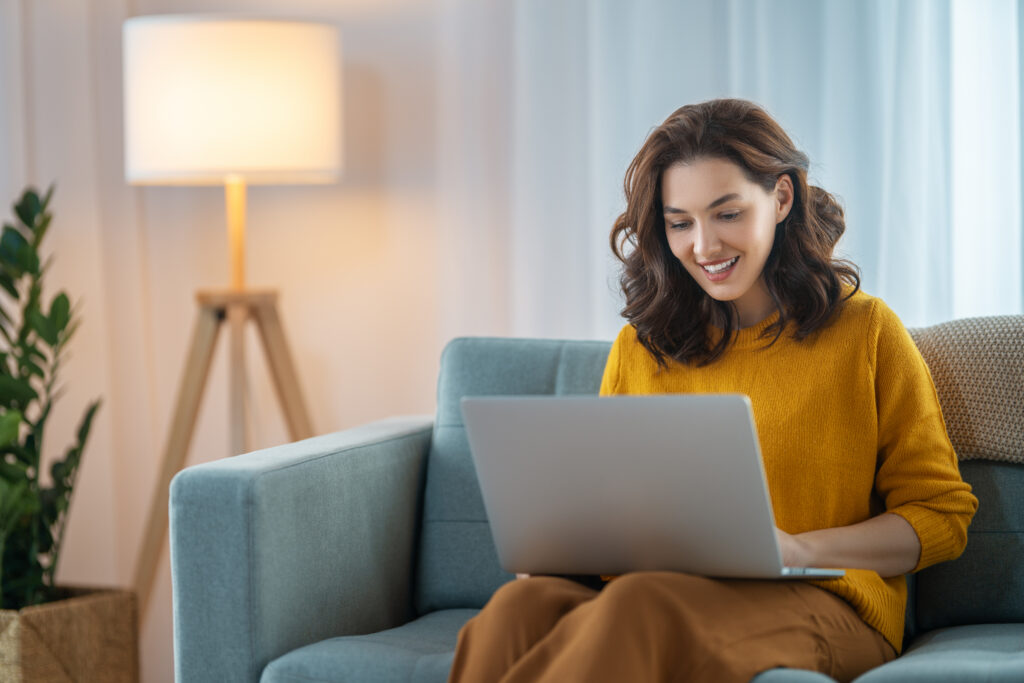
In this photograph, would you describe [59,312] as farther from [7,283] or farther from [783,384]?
[783,384]

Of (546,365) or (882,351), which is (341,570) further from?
(882,351)

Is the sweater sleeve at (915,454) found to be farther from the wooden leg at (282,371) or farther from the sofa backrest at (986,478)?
the wooden leg at (282,371)

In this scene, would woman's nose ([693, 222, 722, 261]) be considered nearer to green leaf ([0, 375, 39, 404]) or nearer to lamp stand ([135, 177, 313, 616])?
lamp stand ([135, 177, 313, 616])

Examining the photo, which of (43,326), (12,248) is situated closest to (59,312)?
(43,326)

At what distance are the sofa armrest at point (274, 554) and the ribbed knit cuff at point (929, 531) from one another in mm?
802

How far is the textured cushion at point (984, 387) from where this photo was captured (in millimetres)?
1714

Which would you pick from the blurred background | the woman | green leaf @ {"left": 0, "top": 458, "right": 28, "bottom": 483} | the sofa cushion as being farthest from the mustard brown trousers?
green leaf @ {"left": 0, "top": 458, "right": 28, "bottom": 483}

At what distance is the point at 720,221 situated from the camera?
5.32ft

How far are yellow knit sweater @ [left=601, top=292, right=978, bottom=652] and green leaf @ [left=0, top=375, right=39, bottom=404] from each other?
62.1 inches

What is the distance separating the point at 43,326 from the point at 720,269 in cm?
154

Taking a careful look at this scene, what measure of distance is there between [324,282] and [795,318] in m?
1.54

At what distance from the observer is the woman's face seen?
1.61 metres

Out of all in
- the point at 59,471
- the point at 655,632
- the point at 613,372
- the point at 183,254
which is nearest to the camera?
the point at 655,632

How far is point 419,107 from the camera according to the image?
9.05ft
